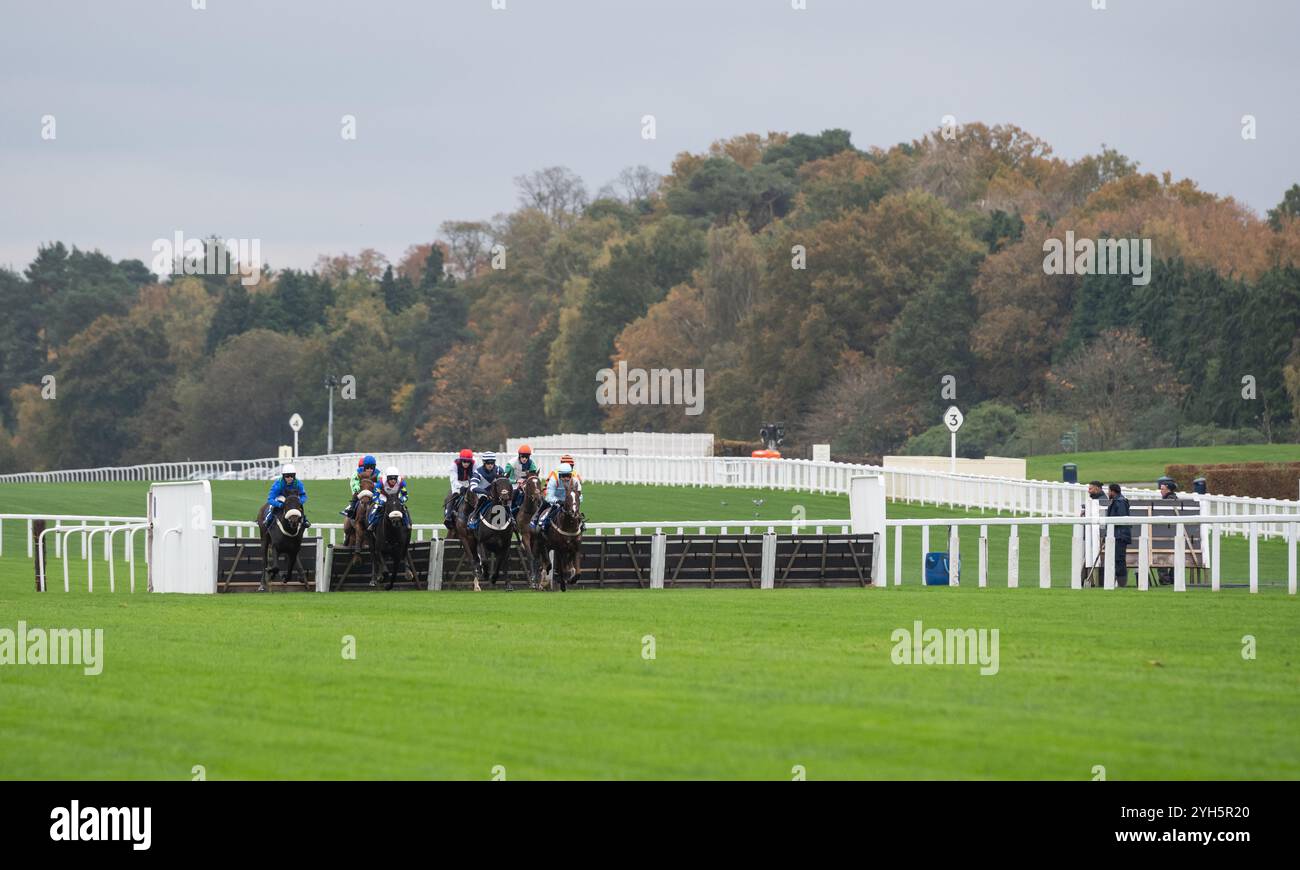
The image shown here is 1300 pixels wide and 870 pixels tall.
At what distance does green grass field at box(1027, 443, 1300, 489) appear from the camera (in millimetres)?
49625

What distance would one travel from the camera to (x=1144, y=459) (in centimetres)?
5319

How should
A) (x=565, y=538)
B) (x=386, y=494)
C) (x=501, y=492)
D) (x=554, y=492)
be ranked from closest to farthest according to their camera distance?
(x=554, y=492)
(x=565, y=538)
(x=501, y=492)
(x=386, y=494)

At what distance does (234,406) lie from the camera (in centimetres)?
10675

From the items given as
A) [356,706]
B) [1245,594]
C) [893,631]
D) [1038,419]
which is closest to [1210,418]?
[1038,419]

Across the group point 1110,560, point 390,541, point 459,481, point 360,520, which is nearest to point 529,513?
point 459,481

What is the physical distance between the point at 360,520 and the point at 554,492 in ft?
8.65

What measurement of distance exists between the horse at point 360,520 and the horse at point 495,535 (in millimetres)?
1224

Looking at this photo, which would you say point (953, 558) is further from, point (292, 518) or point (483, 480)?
point (292, 518)

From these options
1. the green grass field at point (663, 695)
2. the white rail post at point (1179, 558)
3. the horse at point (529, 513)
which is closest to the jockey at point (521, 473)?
Result: the horse at point (529, 513)

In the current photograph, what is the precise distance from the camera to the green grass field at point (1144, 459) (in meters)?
49.6

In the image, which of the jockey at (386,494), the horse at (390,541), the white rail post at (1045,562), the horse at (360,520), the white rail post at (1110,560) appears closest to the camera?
the white rail post at (1110,560)

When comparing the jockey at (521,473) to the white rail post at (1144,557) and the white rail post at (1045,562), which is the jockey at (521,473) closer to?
the white rail post at (1045,562)

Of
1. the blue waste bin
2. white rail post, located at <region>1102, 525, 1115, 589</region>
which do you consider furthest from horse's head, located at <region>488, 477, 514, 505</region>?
white rail post, located at <region>1102, 525, 1115, 589</region>

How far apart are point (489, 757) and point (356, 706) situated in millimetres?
1833
